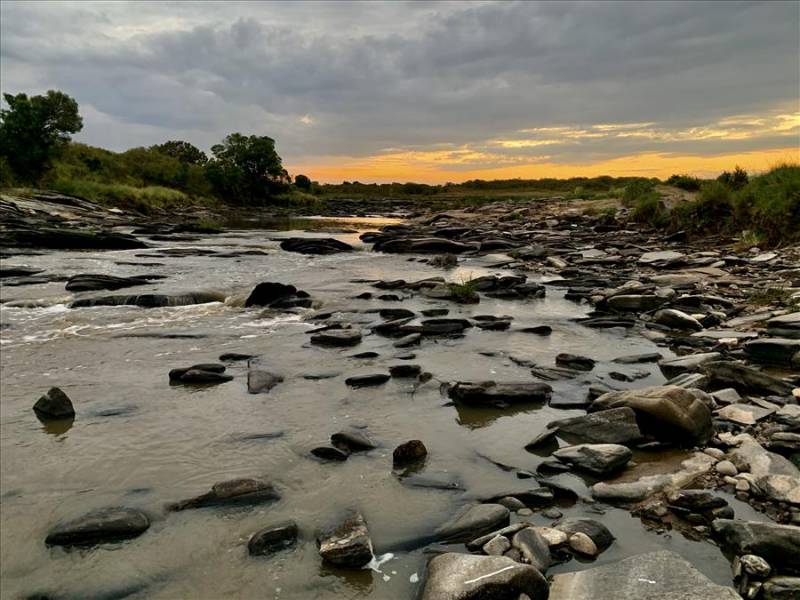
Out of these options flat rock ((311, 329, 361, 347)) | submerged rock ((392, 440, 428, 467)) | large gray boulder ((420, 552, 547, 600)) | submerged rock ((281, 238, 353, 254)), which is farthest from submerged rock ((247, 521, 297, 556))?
submerged rock ((281, 238, 353, 254))

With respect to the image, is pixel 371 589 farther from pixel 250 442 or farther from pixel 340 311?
pixel 340 311

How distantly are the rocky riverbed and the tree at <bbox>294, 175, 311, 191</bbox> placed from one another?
354 feet

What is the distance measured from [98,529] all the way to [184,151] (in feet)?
394

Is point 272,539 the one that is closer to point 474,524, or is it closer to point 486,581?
point 474,524

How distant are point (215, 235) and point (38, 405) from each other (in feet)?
103

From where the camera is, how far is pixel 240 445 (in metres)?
6.39

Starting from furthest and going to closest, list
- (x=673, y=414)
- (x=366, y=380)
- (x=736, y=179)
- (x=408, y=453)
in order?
(x=736, y=179), (x=366, y=380), (x=408, y=453), (x=673, y=414)

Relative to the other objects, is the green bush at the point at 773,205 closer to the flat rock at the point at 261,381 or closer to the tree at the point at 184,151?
the flat rock at the point at 261,381

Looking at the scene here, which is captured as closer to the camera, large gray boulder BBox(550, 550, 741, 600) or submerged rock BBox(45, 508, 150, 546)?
large gray boulder BBox(550, 550, 741, 600)

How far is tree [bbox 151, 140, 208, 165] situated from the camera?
111750 millimetres

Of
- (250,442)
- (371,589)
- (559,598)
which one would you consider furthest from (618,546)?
(250,442)

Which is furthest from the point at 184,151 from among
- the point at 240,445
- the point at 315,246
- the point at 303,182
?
the point at 240,445

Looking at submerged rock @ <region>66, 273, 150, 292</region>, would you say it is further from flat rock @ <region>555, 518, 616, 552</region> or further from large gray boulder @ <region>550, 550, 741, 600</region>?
large gray boulder @ <region>550, 550, 741, 600</region>

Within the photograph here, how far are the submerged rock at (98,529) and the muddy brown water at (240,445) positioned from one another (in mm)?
111
